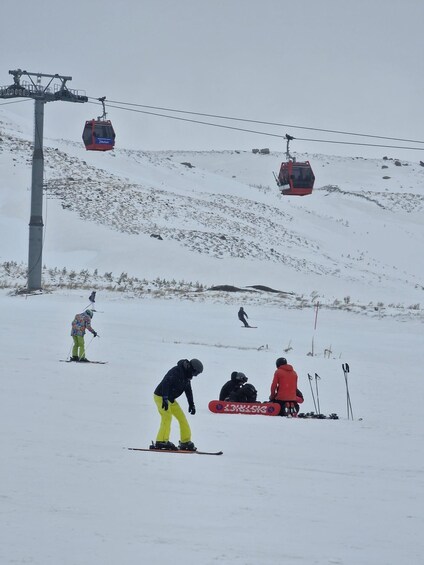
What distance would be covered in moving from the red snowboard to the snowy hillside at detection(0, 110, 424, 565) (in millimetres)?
176

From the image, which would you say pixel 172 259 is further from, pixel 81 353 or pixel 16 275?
pixel 81 353

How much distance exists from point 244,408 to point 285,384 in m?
0.81

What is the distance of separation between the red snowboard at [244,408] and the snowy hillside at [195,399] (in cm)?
18

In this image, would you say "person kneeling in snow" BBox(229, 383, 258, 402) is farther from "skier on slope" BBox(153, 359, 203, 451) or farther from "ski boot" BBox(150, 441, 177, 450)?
"ski boot" BBox(150, 441, 177, 450)

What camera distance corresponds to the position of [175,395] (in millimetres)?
12273

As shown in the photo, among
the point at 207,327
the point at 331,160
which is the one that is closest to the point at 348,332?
the point at 207,327

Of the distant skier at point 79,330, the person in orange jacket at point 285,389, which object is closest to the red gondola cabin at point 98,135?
the distant skier at point 79,330

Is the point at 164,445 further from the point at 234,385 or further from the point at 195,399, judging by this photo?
the point at 195,399

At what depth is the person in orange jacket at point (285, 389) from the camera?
16281 millimetres

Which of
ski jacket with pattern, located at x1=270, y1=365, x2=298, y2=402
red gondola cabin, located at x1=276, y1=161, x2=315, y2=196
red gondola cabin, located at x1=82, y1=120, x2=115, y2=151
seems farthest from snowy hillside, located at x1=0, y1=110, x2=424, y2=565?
red gondola cabin, located at x1=82, y1=120, x2=115, y2=151

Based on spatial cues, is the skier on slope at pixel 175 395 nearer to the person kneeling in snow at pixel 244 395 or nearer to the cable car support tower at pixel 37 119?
the person kneeling in snow at pixel 244 395

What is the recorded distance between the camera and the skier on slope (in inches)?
477

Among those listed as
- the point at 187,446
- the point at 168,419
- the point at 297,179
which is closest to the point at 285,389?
the point at 187,446

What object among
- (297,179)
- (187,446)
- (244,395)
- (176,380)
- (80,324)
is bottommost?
(187,446)
